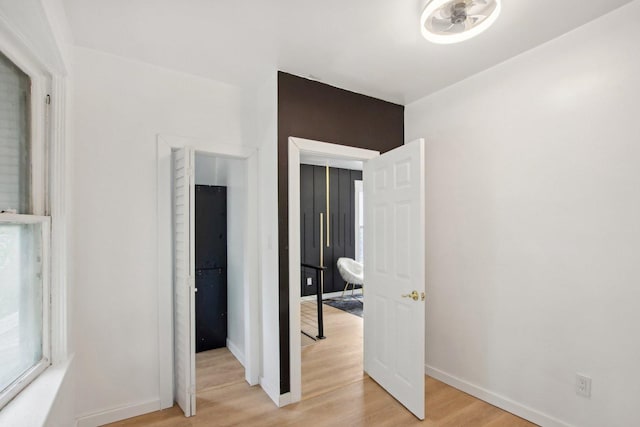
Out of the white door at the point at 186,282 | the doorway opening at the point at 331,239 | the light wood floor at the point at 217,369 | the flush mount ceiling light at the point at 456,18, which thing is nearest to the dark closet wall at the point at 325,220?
the doorway opening at the point at 331,239

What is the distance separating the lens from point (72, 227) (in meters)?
1.87

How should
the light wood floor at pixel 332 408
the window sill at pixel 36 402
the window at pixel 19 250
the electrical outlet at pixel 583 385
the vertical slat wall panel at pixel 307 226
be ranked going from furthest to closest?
the vertical slat wall panel at pixel 307 226 → the light wood floor at pixel 332 408 → the electrical outlet at pixel 583 385 → the window at pixel 19 250 → the window sill at pixel 36 402

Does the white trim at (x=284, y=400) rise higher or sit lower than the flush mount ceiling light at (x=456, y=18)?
lower

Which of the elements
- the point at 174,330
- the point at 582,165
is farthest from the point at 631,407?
the point at 174,330

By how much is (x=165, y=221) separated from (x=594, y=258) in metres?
2.77

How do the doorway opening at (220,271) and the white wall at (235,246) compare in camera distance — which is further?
the doorway opening at (220,271)

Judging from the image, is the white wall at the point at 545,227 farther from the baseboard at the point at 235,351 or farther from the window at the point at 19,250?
the window at the point at 19,250

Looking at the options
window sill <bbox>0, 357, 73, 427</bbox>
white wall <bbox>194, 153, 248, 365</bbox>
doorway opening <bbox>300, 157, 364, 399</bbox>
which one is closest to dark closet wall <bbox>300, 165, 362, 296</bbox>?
doorway opening <bbox>300, 157, 364, 399</bbox>

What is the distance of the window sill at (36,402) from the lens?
118 centimetres

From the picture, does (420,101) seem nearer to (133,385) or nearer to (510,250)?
(510,250)

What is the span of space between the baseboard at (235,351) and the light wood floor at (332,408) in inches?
9.7

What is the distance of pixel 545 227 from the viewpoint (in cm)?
202

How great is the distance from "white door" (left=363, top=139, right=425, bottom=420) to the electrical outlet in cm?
89

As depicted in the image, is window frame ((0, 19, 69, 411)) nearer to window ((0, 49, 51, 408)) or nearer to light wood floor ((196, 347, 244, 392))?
window ((0, 49, 51, 408))
